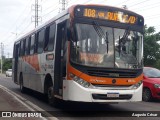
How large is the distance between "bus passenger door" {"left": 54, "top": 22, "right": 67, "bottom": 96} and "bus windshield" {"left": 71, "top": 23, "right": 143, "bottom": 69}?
33.2 inches

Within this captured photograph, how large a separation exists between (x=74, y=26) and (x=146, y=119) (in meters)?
3.56

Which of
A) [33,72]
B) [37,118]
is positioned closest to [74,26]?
[37,118]

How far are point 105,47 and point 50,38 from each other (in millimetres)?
3270

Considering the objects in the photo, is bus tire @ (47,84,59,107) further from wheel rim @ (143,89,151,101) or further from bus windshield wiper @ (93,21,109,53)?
wheel rim @ (143,89,151,101)

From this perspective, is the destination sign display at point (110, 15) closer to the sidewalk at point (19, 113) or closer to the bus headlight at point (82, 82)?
the bus headlight at point (82, 82)

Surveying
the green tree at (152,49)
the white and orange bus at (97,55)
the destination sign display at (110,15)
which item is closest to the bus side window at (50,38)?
the white and orange bus at (97,55)

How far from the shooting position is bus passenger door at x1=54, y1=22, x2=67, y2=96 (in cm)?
1182

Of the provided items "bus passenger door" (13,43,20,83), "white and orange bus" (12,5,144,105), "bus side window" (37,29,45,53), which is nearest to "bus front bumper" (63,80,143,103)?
"white and orange bus" (12,5,144,105)

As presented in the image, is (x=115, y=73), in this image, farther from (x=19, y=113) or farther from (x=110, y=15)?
(x=19, y=113)

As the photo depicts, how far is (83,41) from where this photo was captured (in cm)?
1102

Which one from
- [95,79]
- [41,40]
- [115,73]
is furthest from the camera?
Result: [41,40]

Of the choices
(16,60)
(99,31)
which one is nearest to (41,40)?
(99,31)

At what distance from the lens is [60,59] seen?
12305mm

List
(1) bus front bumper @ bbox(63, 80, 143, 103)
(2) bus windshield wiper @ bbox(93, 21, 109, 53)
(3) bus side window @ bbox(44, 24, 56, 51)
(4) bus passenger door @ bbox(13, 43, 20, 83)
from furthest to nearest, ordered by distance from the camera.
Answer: (4) bus passenger door @ bbox(13, 43, 20, 83), (3) bus side window @ bbox(44, 24, 56, 51), (2) bus windshield wiper @ bbox(93, 21, 109, 53), (1) bus front bumper @ bbox(63, 80, 143, 103)
